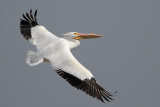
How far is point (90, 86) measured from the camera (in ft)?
33.1

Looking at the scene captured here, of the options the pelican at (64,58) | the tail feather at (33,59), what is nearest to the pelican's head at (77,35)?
the pelican at (64,58)

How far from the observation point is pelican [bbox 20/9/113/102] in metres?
10.1

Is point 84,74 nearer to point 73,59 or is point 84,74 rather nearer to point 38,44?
point 73,59

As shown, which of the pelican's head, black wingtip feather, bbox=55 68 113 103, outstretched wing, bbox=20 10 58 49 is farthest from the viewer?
the pelican's head

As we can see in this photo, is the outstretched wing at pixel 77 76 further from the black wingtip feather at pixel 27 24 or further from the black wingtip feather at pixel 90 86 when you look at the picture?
the black wingtip feather at pixel 27 24

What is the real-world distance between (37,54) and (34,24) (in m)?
2.09

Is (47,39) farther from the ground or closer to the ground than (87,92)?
farther from the ground

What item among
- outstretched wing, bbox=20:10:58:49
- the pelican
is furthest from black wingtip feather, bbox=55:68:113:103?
outstretched wing, bbox=20:10:58:49

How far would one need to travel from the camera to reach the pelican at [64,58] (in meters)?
10.1

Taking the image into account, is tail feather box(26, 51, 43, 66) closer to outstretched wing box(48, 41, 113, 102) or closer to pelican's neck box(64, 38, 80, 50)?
outstretched wing box(48, 41, 113, 102)

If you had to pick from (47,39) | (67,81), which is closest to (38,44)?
(47,39)

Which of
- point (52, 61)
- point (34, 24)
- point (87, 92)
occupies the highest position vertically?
point (34, 24)

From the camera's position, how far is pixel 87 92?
995 cm

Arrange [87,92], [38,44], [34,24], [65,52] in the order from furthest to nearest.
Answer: [34,24]
[38,44]
[65,52]
[87,92]
